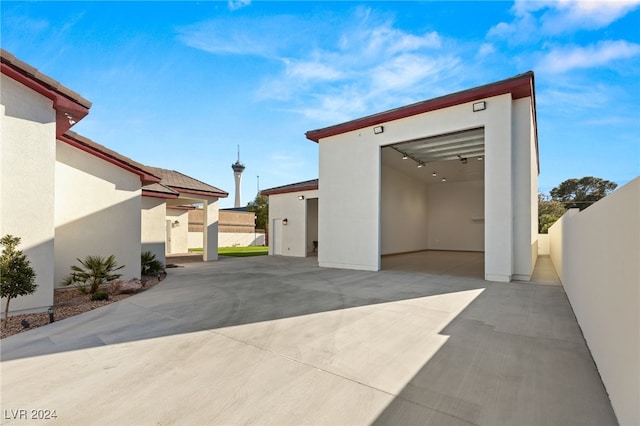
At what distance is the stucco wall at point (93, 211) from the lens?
667cm

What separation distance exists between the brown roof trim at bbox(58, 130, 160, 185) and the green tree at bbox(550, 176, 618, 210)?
4361 centimetres

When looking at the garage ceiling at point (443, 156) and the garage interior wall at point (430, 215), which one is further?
the garage interior wall at point (430, 215)

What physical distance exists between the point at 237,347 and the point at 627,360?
11.0ft

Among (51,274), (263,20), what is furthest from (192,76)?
(51,274)

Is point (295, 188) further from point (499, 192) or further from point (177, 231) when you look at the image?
point (499, 192)

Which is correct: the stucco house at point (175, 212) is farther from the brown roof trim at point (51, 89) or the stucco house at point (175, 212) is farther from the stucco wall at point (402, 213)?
the stucco wall at point (402, 213)

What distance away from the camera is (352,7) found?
27.1 ft

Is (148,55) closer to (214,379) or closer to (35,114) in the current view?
(35,114)

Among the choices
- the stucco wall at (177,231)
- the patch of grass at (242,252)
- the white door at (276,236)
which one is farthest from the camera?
the stucco wall at (177,231)

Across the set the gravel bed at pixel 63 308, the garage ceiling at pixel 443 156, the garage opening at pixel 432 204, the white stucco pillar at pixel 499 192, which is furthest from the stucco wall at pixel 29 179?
the garage opening at pixel 432 204

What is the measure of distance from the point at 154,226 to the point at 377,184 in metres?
8.88

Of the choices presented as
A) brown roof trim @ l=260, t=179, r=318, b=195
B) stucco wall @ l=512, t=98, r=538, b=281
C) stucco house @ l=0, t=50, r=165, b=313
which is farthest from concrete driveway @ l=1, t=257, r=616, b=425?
brown roof trim @ l=260, t=179, r=318, b=195

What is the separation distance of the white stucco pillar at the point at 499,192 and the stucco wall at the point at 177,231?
19.0 m

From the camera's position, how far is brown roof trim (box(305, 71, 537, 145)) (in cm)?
723
